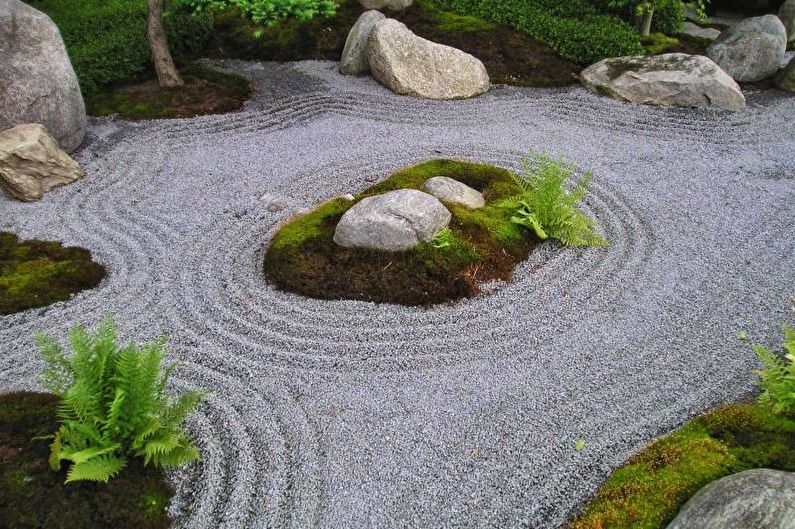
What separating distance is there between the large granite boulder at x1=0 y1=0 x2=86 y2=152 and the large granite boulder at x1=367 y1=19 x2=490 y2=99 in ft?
19.3

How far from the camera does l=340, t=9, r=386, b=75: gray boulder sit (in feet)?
43.3

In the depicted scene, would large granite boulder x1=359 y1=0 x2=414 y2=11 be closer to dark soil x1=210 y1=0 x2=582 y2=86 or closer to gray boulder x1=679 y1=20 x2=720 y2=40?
dark soil x1=210 y1=0 x2=582 y2=86

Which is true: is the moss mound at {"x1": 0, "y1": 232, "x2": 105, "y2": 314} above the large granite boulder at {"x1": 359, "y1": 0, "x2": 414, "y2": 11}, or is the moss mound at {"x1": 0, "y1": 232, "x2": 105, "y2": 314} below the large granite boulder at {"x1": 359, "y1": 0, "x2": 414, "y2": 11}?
below

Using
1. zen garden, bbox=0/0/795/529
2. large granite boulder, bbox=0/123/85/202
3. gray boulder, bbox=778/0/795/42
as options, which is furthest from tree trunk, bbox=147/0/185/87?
gray boulder, bbox=778/0/795/42

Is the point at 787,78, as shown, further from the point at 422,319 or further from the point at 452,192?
the point at 422,319

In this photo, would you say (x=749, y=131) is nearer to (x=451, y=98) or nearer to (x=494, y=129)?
(x=494, y=129)

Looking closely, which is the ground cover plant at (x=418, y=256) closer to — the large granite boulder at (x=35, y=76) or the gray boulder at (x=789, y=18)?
the large granite boulder at (x=35, y=76)

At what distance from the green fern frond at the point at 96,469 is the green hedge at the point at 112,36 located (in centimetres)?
985

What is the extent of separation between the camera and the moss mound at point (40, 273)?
7.04 meters

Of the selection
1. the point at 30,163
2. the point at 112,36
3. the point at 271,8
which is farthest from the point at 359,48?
the point at 30,163

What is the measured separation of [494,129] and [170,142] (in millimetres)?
5967

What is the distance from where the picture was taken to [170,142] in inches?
430

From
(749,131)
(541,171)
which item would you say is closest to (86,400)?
(541,171)

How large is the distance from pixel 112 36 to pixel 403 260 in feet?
33.3
